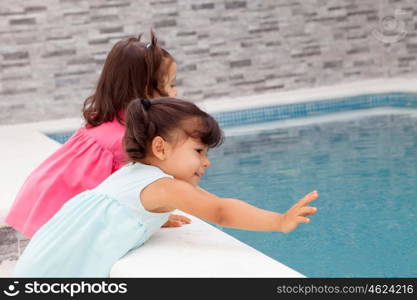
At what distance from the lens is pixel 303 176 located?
6199 millimetres

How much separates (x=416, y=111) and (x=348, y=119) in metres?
0.72

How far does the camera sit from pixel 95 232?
2.76 m

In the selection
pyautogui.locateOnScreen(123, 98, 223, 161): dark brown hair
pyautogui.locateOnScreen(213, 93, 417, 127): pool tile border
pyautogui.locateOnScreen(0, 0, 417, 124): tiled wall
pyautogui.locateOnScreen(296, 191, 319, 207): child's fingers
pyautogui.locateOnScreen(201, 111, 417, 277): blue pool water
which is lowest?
pyautogui.locateOnScreen(213, 93, 417, 127): pool tile border

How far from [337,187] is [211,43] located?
431cm

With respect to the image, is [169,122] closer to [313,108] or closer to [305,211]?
[305,211]

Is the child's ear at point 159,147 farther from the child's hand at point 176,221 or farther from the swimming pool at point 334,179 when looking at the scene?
the swimming pool at point 334,179

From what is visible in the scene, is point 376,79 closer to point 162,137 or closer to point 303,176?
point 303,176

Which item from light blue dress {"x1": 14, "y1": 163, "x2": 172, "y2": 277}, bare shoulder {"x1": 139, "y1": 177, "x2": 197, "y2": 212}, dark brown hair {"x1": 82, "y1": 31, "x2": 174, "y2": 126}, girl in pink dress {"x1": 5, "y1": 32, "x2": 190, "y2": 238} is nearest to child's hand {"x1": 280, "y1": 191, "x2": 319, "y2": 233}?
bare shoulder {"x1": 139, "y1": 177, "x2": 197, "y2": 212}

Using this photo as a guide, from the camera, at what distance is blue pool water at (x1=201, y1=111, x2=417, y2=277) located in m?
4.31

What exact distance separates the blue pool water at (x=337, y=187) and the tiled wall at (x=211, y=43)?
1772mm

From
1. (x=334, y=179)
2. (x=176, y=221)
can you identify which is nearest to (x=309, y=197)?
(x=176, y=221)

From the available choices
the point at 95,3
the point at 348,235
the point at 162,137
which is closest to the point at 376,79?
the point at 95,3

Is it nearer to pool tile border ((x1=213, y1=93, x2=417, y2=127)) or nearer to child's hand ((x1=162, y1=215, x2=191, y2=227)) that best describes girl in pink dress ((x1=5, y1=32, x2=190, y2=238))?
child's hand ((x1=162, y1=215, x2=191, y2=227))

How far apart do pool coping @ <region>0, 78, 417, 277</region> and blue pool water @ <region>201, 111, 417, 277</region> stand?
105cm
